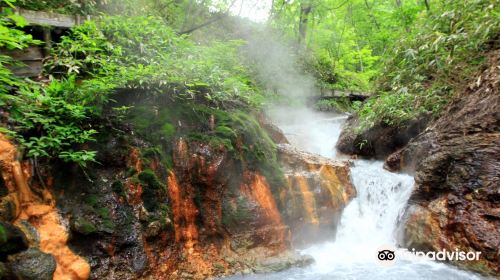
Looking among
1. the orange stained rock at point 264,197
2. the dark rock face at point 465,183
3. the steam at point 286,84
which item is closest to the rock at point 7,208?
the orange stained rock at point 264,197

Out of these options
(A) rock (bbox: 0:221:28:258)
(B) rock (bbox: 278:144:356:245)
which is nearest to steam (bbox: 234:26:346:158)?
(B) rock (bbox: 278:144:356:245)

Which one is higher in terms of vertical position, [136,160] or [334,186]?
[136,160]

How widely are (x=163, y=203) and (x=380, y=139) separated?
6539 millimetres

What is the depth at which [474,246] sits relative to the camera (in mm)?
4816

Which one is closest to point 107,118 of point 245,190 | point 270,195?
point 245,190

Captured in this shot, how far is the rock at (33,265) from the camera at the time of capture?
131 inches

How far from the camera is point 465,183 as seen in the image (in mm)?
5289

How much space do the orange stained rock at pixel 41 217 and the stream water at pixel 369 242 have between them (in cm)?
213

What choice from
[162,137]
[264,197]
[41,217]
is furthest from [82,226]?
[264,197]

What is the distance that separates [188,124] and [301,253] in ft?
9.82

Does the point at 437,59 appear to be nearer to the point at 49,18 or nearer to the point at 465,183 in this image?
the point at 465,183

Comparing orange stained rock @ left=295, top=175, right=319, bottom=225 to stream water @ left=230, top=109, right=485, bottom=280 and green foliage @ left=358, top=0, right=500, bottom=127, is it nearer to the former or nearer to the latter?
stream water @ left=230, top=109, right=485, bottom=280

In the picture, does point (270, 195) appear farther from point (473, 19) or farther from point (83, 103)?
point (473, 19)

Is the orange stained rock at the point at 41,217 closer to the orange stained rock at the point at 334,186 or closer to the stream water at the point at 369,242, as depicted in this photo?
the stream water at the point at 369,242
